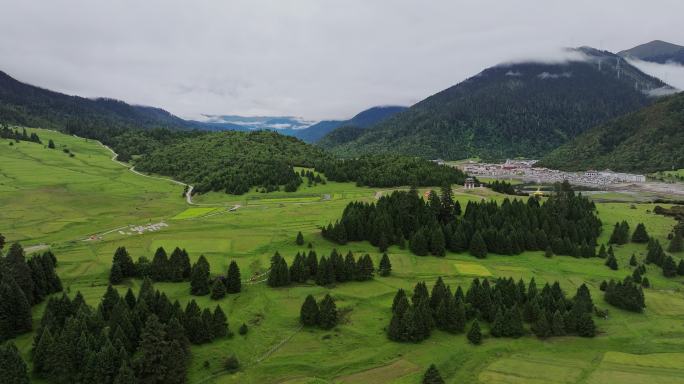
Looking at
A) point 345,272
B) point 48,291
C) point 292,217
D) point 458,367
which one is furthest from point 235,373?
point 292,217

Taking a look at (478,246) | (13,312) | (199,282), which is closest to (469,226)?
(478,246)

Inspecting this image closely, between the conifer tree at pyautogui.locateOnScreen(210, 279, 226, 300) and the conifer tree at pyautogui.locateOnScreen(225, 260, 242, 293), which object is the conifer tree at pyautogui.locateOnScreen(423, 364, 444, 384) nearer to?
the conifer tree at pyautogui.locateOnScreen(210, 279, 226, 300)

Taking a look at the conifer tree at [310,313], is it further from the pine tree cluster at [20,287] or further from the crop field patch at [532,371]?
the pine tree cluster at [20,287]

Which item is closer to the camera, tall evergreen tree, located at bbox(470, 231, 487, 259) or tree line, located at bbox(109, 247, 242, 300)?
tree line, located at bbox(109, 247, 242, 300)

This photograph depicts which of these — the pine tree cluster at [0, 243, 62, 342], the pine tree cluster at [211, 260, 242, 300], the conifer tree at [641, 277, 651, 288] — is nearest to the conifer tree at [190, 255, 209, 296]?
the pine tree cluster at [211, 260, 242, 300]

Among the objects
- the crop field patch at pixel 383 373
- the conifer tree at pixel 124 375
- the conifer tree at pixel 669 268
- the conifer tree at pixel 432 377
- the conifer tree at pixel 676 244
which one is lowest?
the crop field patch at pixel 383 373

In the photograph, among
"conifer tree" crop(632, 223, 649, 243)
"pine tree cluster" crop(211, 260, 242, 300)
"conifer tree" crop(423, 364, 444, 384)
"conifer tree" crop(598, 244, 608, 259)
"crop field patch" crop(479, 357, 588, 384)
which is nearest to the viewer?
"conifer tree" crop(423, 364, 444, 384)

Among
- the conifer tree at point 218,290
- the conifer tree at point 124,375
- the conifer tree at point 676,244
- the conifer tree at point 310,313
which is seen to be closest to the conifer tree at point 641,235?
the conifer tree at point 676,244
